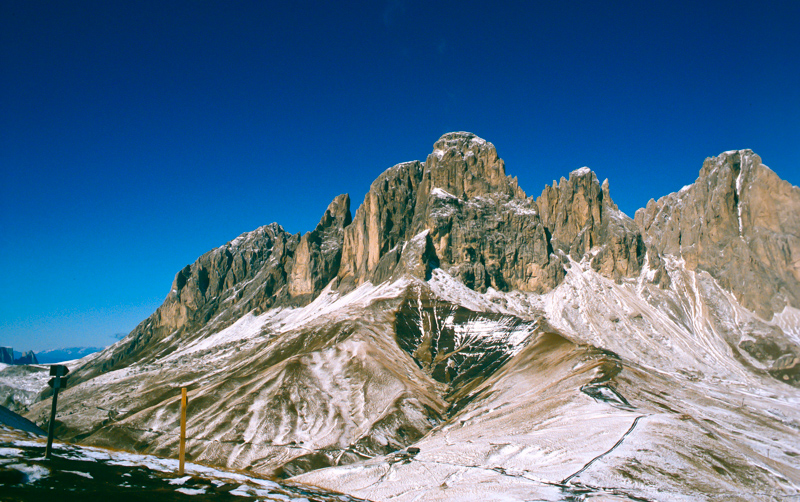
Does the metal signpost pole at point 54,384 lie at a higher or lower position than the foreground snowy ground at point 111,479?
higher

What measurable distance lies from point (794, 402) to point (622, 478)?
139 metres

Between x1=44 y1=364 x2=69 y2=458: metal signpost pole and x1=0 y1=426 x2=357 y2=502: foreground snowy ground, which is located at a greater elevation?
x1=44 y1=364 x2=69 y2=458: metal signpost pole

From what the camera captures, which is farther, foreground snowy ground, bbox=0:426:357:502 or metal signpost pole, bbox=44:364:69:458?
metal signpost pole, bbox=44:364:69:458

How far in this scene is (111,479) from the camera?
683 inches

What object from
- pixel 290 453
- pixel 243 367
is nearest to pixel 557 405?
pixel 290 453

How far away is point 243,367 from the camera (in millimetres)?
175000

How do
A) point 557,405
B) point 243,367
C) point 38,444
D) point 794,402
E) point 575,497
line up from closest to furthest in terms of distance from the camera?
1. point 38,444
2. point 575,497
3. point 557,405
4. point 794,402
5. point 243,367

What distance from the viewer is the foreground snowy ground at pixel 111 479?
15.4m

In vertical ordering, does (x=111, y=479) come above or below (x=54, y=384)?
below

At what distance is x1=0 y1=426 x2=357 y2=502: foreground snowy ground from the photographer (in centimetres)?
1535

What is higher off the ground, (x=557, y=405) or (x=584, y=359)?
(x=584, y=359)

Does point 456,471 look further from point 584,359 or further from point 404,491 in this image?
point 584,359

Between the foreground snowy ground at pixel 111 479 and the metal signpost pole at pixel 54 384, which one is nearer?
the foreground snowy ground at pixel 111 479

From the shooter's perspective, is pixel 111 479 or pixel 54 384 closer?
pixel 111 479
